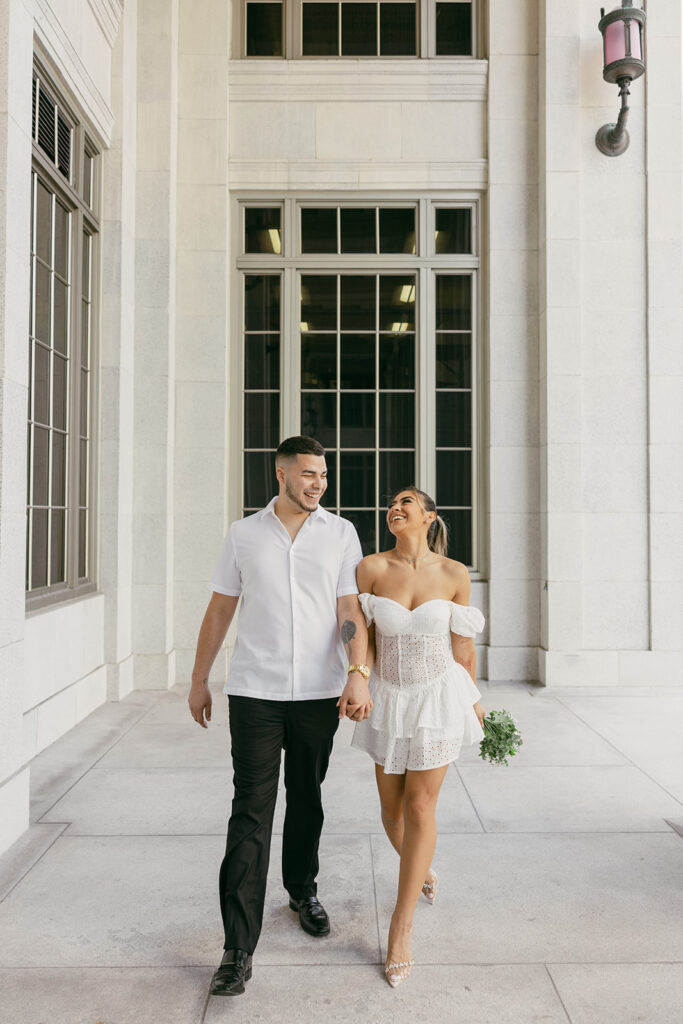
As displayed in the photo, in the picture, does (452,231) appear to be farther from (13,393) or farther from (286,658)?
(286,658)

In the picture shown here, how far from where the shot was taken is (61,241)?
675 centimetres

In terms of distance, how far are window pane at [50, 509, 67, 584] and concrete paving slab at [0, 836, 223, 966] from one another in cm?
279

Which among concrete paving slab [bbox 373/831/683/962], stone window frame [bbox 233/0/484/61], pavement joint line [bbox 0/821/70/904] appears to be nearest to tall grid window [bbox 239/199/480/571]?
stone window frame [bbox 233/0/484/61]

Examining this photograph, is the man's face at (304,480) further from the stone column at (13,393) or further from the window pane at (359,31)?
the window pane at (359,31)

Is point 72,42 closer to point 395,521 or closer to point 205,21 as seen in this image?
point 205,21

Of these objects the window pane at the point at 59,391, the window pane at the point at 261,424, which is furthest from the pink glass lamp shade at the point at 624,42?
the window pane at the point at 59,391

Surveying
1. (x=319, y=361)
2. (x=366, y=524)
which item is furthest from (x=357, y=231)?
(x=366, y=524)

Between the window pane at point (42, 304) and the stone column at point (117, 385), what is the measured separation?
120 cm

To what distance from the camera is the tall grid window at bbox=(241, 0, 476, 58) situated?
8.62 metres

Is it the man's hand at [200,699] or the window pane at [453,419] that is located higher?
the window pane at [453,419]

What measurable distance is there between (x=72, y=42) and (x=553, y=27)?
15.3 ft

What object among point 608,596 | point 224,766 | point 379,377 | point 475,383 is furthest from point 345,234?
point 224,766

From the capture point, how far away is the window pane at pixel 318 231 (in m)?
8.63

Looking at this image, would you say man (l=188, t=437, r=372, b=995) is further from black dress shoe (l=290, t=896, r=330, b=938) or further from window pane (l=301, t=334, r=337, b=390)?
window pane (l=301, t=334, r=337, b=390)
